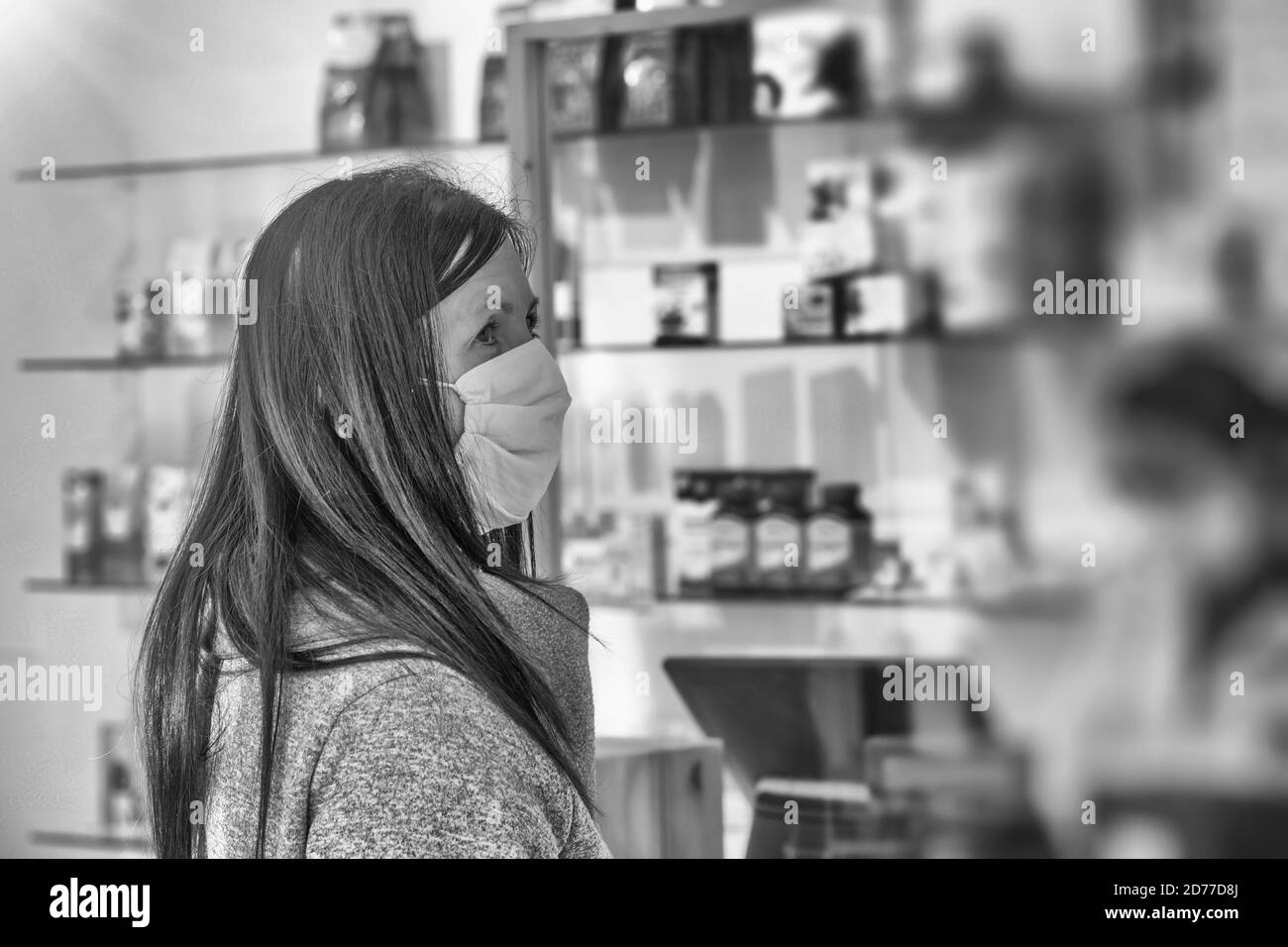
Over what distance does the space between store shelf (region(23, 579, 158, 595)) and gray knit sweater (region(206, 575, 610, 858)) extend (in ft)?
7.02

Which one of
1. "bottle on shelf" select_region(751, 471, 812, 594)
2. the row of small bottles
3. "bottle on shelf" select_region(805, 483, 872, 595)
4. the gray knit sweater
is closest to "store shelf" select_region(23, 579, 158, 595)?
the row of small bottles

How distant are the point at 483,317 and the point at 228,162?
6.92 ft

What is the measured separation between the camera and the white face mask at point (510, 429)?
111 centimetres

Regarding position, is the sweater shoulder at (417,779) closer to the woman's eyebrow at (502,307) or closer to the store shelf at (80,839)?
the woman's eyebrow at (502,307)

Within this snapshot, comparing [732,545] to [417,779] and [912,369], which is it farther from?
[417,779]

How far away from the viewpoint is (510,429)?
3.75 ft

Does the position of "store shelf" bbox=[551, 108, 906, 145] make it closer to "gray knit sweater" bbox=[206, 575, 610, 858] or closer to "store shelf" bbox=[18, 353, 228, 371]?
"store shelf" bbox=[18, 353, 228, 371]

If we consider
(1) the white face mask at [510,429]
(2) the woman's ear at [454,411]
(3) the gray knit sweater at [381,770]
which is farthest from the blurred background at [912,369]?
(3) the gray knit sweater at [381,770]

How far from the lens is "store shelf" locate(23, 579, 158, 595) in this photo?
2.86m

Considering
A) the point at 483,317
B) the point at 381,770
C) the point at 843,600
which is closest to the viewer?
the point at 381,770

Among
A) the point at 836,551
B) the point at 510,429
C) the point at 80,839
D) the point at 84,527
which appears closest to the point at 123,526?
the point at 84,527

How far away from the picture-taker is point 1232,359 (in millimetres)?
2537
